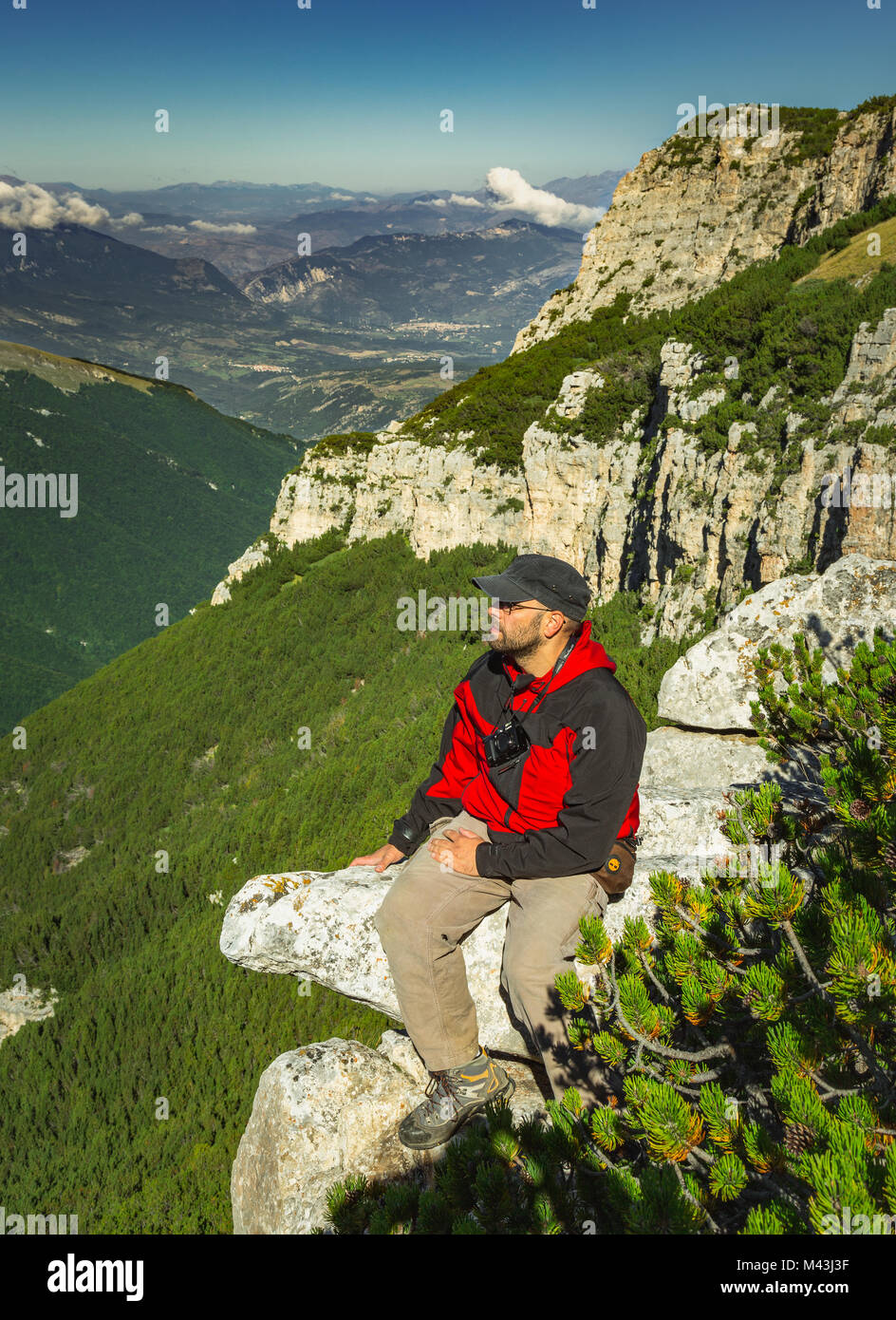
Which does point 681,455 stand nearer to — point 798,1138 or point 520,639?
point 520,639

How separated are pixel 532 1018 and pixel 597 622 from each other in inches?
1079

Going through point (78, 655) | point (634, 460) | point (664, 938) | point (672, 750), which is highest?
point (634, 460)

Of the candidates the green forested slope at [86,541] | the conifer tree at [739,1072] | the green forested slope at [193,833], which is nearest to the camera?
the conifer tree at [739,1072]

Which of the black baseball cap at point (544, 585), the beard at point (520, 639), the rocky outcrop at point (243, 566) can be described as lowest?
the rocky outcrop at point (243, 566)

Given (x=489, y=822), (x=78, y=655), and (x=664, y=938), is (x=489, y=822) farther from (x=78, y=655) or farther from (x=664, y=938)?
(x=78, y=655)

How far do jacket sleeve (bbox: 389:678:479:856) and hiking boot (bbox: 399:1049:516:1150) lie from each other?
1.75m

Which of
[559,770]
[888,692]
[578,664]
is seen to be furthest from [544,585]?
[888,692]

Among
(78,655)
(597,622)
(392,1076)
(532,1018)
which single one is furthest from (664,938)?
(78,655)

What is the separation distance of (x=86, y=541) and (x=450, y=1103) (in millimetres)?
181387

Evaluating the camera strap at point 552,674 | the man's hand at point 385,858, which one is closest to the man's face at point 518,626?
the camera strap at point 552,674

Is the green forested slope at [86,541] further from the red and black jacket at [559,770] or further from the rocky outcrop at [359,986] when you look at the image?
the red and black jacket at [559,770]

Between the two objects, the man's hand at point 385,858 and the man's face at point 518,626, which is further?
the man's hand at point 385,858

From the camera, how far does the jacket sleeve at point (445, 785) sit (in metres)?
5.58
